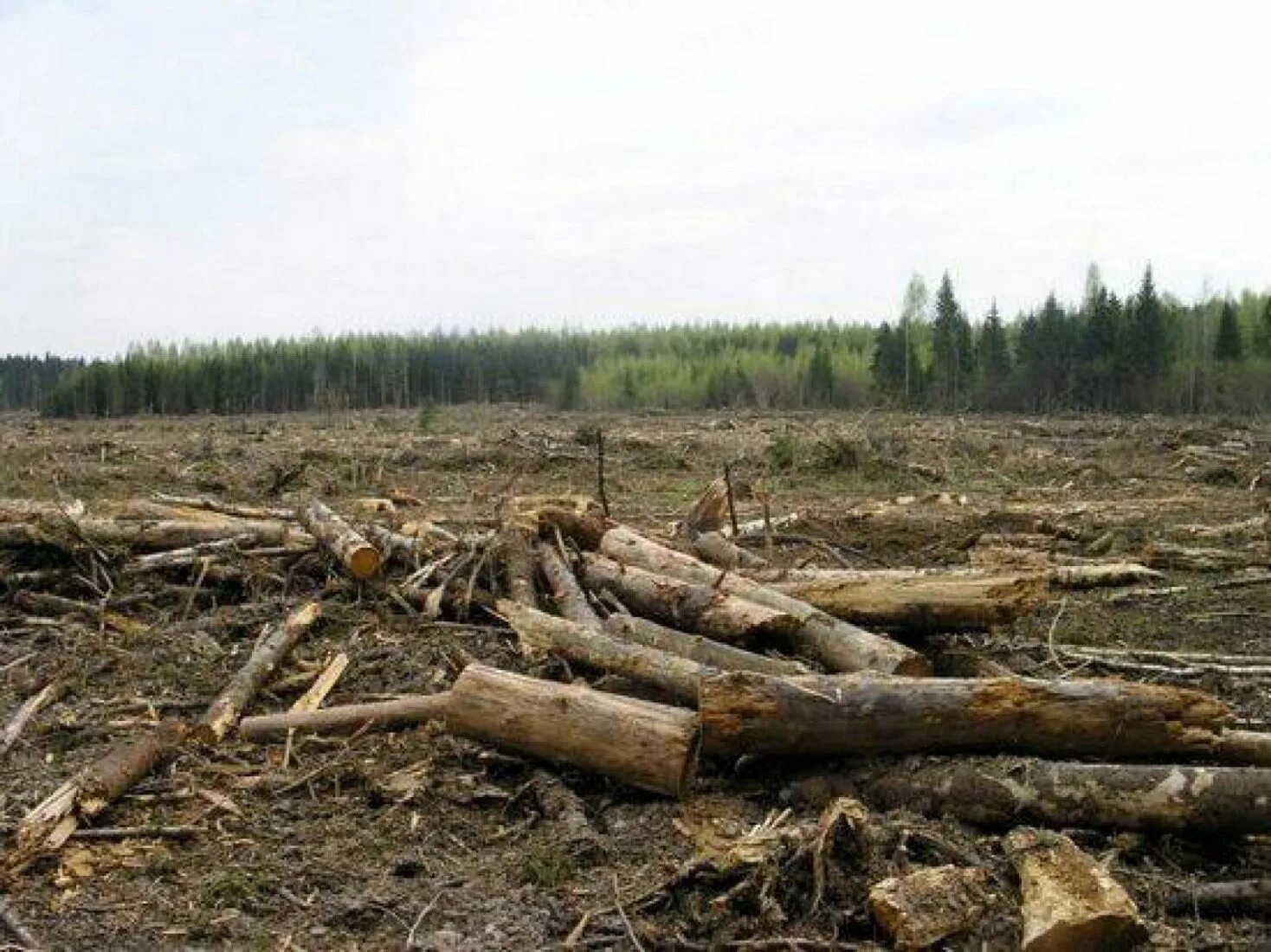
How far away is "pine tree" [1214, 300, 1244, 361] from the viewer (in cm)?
5534

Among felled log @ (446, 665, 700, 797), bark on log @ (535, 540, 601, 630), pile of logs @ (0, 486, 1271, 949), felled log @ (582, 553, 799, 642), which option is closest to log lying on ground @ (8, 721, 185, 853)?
pile of logs @ (0, 486, 1271, 949)

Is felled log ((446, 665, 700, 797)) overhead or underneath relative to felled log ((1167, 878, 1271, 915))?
overhead

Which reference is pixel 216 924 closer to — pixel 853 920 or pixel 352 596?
pixel 853 920

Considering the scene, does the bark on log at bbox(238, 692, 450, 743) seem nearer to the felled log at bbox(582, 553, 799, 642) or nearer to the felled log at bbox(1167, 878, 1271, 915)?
the felled log at bbox(582, 553, 799, 642)

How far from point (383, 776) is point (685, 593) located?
2.15 metres

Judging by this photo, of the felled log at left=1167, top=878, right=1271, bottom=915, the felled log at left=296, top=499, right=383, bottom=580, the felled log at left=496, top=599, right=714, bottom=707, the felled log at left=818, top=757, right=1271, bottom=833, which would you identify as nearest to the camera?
the felled log at left=1167, top=878, right=1271, bottom=915

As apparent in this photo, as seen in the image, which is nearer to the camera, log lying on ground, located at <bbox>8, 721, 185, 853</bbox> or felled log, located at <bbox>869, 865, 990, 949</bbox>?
felled log, located at <bbox>869, 865, 990, 949</bbox>

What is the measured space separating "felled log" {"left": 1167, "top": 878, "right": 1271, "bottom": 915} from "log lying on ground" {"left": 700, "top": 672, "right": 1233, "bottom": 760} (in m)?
0.80

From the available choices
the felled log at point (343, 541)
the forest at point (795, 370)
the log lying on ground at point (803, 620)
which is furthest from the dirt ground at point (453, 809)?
the forest at point (795, 370)

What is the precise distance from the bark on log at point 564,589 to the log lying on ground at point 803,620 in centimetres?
46

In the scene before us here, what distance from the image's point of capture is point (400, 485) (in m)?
19.7

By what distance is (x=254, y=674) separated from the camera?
682 cm

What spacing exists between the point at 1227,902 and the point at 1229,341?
5738 centimetres

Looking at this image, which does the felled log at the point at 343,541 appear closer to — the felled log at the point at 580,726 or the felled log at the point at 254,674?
the felled log at the point at 254,674
